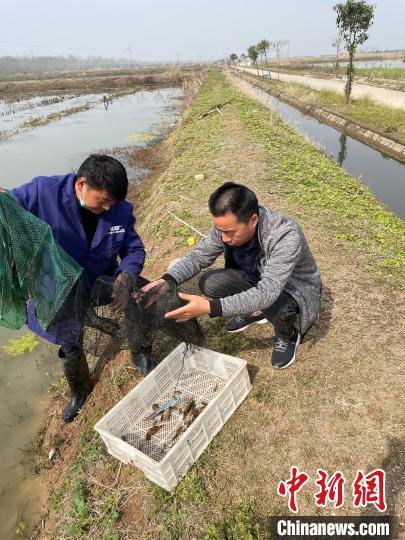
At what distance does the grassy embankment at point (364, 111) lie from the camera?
13691 millimetres

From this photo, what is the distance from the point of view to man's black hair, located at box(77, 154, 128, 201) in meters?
2.63

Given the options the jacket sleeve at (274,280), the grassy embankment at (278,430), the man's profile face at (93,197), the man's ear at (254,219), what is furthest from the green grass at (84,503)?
the man's ear at (254,219)

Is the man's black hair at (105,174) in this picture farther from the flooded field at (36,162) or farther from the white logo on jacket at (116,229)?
the flooded field at (36,162)

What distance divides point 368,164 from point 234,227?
11.2m

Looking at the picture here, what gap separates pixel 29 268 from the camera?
274 centimetres

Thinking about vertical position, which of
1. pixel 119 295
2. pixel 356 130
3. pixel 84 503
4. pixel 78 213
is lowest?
pixel 84 503

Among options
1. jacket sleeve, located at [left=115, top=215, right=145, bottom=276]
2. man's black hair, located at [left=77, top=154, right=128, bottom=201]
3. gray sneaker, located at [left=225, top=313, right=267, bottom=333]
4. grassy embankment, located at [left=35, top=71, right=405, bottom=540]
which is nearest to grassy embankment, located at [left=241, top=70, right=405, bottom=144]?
grassy embankment, located at [left=35, top=71, right=405, bottom=540]

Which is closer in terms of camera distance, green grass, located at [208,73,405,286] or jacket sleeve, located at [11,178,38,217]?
jacket sleeve, located at [11,178,38,217]

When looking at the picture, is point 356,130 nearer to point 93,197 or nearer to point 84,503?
point 93,197

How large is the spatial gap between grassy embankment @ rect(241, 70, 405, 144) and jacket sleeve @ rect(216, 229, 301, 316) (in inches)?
465

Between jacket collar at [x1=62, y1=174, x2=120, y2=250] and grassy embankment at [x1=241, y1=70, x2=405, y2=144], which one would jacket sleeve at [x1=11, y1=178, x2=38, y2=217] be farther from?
grassy embankment at [x1=241, y1=70, x2=405, y2=144]

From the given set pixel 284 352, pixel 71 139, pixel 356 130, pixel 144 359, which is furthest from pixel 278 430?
pixel 71 139

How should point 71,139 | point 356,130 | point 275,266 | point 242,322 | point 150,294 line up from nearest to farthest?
point 275,266 → point 150,294 → point 242,322 → point 356,130 → point 71,139

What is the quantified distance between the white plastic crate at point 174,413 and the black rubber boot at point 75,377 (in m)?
0.83
